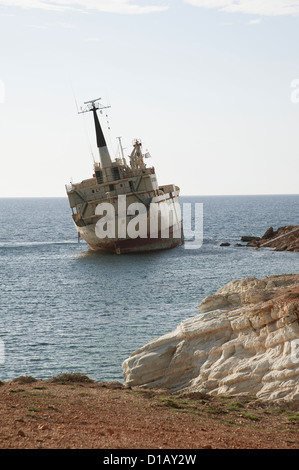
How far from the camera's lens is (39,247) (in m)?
77.9

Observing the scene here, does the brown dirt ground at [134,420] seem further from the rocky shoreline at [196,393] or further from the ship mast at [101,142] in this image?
the ship mast at [101,142]

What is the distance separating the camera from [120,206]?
59.6m

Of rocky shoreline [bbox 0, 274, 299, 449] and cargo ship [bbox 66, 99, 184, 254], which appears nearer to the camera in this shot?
rocky shoreline [bbox 0, 274, 299, 449]

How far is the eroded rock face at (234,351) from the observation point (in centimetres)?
1712

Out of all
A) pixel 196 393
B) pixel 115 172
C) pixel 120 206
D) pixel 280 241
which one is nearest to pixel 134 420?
pixel 196 393

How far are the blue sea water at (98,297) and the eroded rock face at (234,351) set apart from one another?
4149 mm

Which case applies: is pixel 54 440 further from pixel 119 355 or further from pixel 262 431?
pixel 119 355

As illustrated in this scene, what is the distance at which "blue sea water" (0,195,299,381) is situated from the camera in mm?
26484

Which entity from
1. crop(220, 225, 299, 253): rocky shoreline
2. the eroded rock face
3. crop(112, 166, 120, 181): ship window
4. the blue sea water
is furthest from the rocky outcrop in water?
the eroded rock face

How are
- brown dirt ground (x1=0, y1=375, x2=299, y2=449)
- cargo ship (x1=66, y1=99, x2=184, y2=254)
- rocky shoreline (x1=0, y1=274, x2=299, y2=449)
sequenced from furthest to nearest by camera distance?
cargo ship (x1=66, y1=99, x2=184, y2=254) < rocky shoreline (x1=0, y1=274, x2=299, y2=449) < brown dirt ground (x1=0, y1=375, x2=299, y2=449)

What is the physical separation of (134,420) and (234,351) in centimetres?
513

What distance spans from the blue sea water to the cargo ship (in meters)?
1.73

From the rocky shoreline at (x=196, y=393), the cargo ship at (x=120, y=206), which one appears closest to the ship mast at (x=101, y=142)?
the cargo ship at (x=120, y=206)

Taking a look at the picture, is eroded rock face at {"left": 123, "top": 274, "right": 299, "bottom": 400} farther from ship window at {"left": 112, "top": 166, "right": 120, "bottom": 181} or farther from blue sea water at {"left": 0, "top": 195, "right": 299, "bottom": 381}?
ship window at {"left": 112, "top": 166, "right": 120, "bottom": 181}
